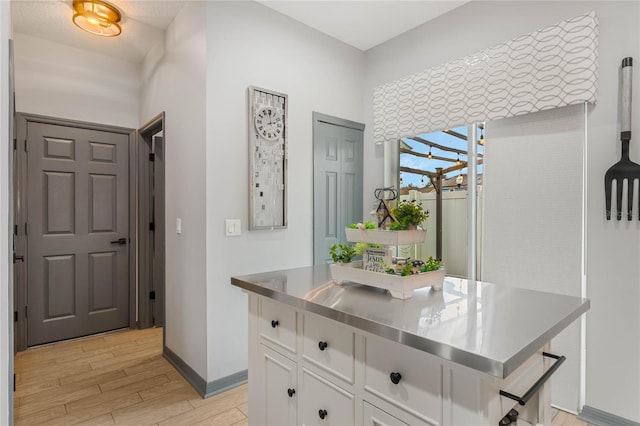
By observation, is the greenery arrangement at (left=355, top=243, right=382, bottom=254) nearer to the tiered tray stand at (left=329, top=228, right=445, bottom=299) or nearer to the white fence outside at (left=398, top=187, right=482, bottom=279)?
the tiered tray stand at (left=329, top=228, right=445, bottom=299)

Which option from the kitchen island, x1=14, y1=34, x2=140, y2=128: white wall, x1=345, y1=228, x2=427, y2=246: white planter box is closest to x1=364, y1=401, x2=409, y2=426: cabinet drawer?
the kitchen island

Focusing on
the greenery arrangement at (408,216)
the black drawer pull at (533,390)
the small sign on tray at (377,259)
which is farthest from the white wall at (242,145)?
the black drawer pull at (533,390)

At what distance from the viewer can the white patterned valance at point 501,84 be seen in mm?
2123

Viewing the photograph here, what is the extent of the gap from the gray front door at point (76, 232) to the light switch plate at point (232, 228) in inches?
71.7

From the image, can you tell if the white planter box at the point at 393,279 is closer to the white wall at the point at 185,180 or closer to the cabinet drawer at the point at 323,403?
the cabinet drawer at the point at 323,403

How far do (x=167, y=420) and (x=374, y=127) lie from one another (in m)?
2.84

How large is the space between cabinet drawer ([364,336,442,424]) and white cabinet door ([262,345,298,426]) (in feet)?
1.42

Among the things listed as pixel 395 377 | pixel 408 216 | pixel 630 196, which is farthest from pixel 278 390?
Answer: pixel 630 196

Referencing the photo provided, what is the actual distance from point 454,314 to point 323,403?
24.8 inches

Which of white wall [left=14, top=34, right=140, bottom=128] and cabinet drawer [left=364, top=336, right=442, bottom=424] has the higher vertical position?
white wall [left=14, top=34, right=140, bottom=128]

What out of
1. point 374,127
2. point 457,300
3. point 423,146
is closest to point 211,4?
point 374,127

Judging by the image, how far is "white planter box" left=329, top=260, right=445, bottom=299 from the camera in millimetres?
1317

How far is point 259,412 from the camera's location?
5.61ft

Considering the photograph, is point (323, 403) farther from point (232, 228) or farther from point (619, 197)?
point (619, 197)
